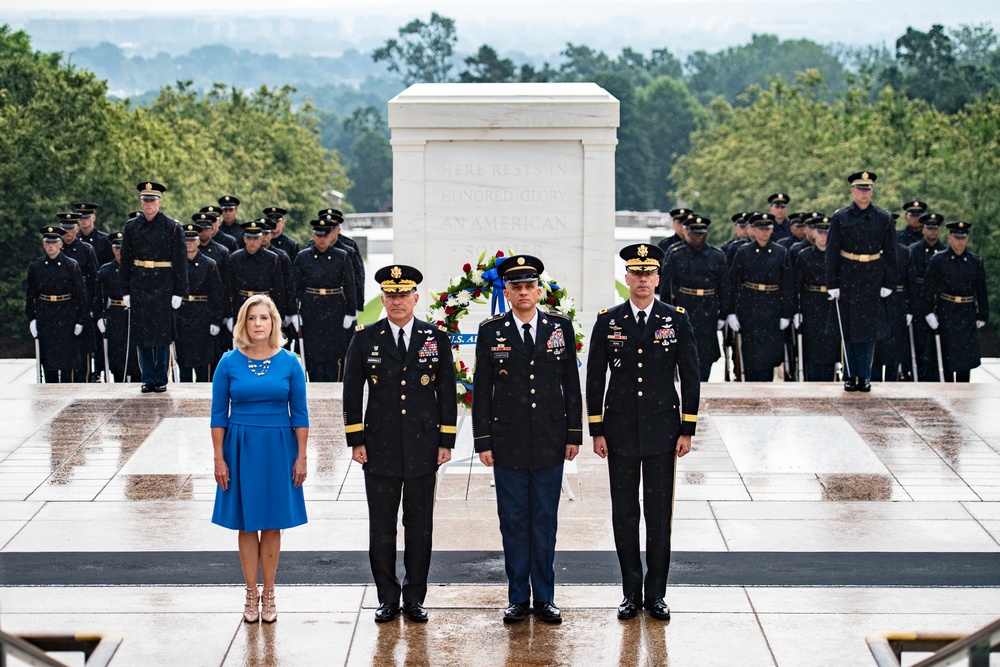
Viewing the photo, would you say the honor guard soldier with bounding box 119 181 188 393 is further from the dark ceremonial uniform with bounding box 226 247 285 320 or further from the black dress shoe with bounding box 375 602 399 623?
the black dress shoe with bounding box 375 602 399 623

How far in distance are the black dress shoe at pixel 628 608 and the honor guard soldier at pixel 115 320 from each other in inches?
297

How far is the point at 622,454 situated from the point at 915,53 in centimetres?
6681

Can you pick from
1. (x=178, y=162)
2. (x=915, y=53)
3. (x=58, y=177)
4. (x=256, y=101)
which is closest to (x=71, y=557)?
(x=58, y=177)

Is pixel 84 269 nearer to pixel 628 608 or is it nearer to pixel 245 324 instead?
pixel 245 324

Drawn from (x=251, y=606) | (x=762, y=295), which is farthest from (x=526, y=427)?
(x=762, y=295)

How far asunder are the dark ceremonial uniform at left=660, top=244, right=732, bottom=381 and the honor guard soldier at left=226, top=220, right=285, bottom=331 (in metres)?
3.47

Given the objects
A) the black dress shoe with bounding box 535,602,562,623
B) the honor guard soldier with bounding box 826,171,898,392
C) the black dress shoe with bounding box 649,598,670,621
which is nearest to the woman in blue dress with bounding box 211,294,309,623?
the black dress shoe with bounding box 535,602,562,623

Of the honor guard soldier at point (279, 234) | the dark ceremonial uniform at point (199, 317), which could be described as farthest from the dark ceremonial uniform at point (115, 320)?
the honor guard soldier at point (279, 234)

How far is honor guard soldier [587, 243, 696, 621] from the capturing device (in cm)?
652

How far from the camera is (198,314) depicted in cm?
1328

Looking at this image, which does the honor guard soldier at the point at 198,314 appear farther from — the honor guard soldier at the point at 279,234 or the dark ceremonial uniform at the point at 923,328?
the dark ceremonial uniform at the point at 923,328

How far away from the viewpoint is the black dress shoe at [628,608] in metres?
6.51

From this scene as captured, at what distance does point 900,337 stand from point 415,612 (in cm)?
815

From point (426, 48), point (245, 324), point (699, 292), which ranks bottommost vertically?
point (699, 292)
